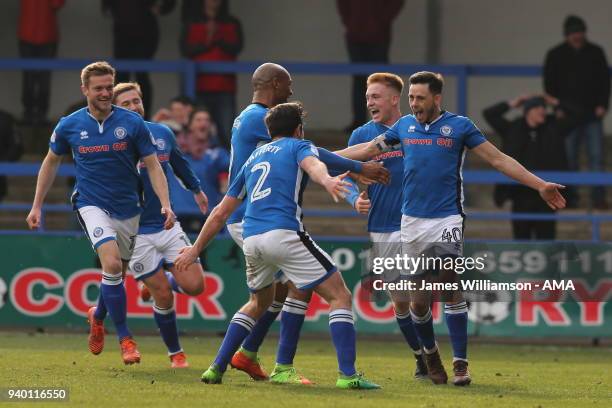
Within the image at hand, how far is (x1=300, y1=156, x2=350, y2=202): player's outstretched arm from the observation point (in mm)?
9492

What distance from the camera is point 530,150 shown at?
17812mm

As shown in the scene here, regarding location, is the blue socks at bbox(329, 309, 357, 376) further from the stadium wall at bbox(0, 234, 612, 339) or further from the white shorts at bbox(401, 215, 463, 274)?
the stadium wall at bbox(0, 234, 612, 339)

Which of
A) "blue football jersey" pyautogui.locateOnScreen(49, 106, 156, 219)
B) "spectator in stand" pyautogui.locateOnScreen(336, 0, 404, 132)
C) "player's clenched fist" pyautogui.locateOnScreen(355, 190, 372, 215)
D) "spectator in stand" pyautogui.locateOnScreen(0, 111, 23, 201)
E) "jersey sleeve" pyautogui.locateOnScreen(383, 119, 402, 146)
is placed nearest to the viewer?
"player's clenched fist" pyautogui.locateOnScreen(355, 190, 372, 215)

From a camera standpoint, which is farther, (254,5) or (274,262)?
(254,5)

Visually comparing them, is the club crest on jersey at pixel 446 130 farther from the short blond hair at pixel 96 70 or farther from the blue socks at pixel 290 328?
the short blond hair at pixel 96 70

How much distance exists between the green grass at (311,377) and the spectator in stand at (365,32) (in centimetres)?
483

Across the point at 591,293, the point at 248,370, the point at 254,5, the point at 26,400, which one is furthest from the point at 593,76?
the point at 26,400

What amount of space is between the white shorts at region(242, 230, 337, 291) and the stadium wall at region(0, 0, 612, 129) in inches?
468

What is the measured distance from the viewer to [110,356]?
13.7m

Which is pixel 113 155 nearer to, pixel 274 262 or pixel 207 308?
pixel 274 262

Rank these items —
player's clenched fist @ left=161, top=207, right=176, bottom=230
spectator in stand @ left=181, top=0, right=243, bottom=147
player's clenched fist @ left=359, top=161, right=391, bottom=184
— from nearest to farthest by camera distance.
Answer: player's clenched fist @ left=359, top=161, right=391, bottom=184, player's clenched fist @ left=161, top=207, right=176, bottom=230, spectator in stand @ left=181, top=0, right=243, bottom=147

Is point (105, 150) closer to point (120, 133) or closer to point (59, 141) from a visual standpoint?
point (120, 133)

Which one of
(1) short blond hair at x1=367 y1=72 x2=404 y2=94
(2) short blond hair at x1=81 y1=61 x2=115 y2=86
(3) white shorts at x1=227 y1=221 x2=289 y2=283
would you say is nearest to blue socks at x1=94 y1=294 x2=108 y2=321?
(3) white shorts at x1=227 y1=221 x2=289 y2=283

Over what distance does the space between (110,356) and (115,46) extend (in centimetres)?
757
